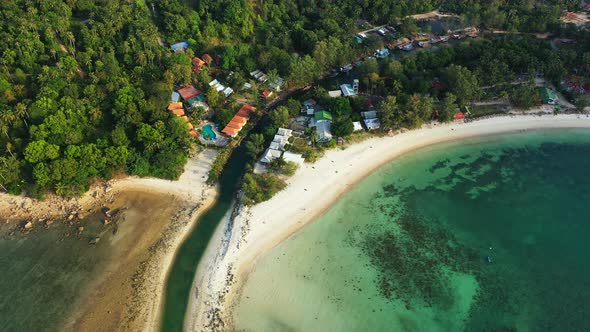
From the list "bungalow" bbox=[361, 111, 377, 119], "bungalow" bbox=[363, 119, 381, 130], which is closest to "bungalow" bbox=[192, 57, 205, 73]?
"bungalow" bbox=[361, 111, 377, 119]

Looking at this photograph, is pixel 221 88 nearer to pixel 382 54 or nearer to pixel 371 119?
pixel 371 119

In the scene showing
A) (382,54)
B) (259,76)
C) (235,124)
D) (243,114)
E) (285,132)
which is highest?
(259,76)

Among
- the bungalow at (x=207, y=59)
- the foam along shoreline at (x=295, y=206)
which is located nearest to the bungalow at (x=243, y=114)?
the foam along shoreline at (x=295, y=206)

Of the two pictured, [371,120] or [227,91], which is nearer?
[371,120]

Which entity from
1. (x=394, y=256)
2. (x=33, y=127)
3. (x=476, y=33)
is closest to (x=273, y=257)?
(x=394, y=256)

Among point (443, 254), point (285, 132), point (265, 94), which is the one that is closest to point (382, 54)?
point (265, 94)

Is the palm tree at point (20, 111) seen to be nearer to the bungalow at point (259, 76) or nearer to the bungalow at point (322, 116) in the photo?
the bungalow at point (259, 76)

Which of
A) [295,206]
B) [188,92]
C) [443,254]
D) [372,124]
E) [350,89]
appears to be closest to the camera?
[443,254]
